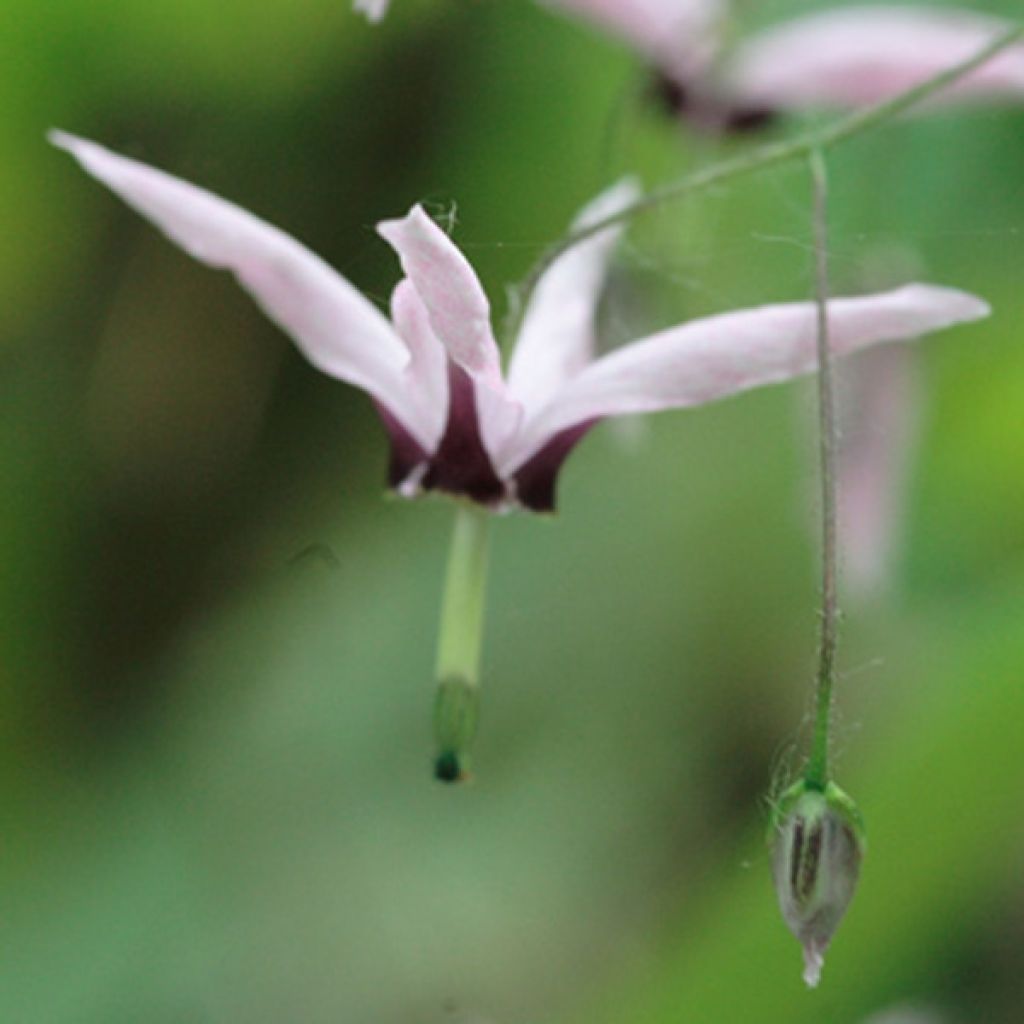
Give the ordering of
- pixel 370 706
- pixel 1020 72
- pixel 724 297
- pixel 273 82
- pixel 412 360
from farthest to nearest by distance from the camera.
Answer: pixel 273 82, pixel 370 706, pixel 724 297, pixel 1020 72, pixel 412 360

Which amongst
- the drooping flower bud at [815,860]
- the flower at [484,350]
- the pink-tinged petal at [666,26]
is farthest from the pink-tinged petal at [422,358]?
the pink-tinged petal at [666,26]

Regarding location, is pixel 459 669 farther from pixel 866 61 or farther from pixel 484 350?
pixel 866 61

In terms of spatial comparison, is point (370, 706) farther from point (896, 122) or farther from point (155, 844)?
point (896, 122)

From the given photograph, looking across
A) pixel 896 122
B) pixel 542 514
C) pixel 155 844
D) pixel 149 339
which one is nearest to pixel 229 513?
pixel 149 339

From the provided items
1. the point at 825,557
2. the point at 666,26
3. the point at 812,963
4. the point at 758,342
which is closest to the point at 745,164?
the point at 758,342

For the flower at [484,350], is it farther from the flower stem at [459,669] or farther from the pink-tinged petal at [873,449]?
the pink-tinged petal at [873,449]

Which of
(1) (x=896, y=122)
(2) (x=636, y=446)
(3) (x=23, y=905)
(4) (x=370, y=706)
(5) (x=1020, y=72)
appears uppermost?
(1) (x=896, y=122)

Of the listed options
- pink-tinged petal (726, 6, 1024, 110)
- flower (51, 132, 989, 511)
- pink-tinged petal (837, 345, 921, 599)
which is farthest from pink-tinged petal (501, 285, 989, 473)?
pink-tinged petal (837, 345, 921, 599)
